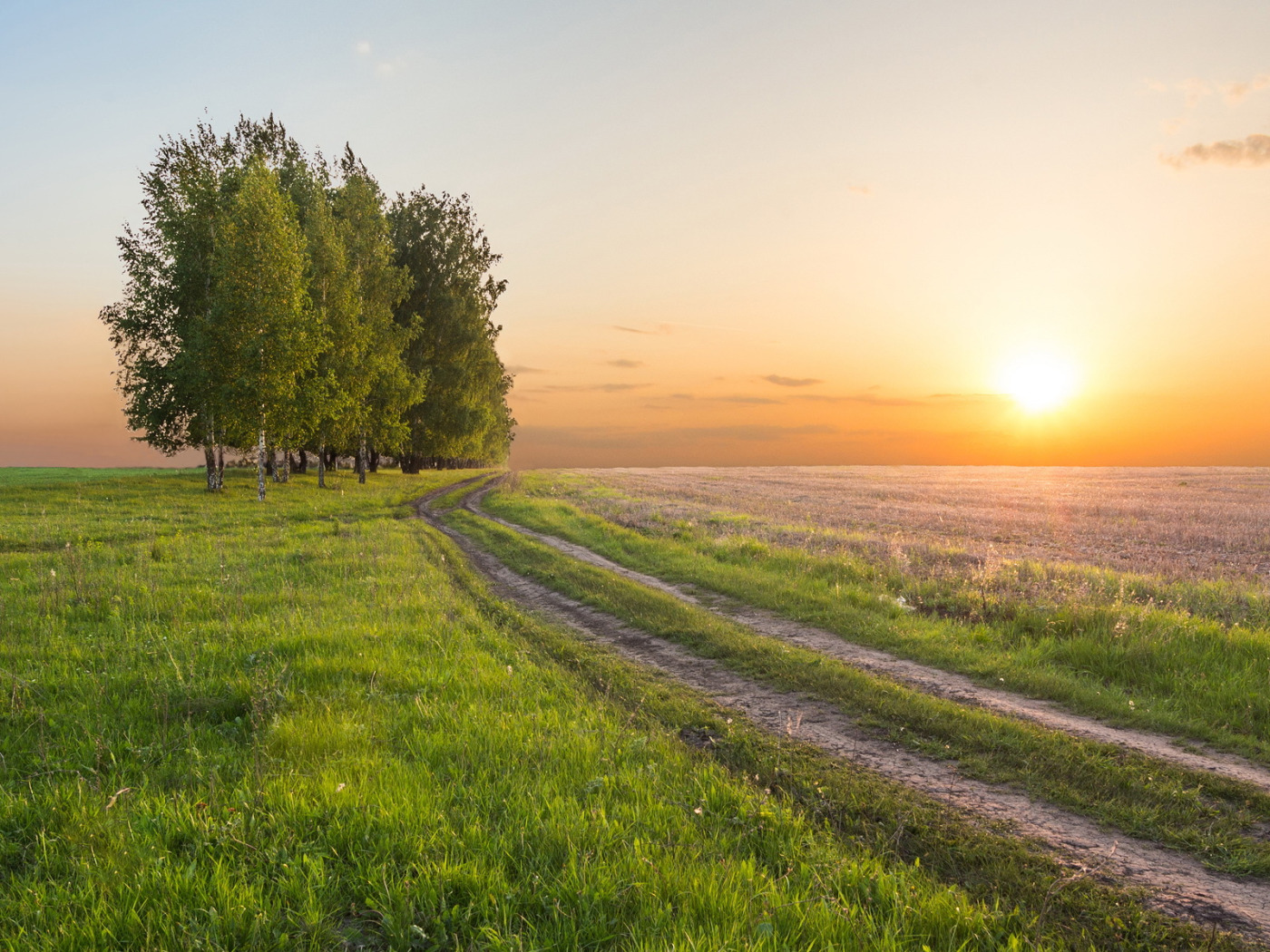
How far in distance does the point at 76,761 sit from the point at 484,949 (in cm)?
483

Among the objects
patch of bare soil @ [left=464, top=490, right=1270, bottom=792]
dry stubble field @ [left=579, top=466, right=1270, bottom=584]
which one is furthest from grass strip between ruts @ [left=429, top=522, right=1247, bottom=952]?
dry stubble field @ [left=579, top=466, right=1270, bottom=584]

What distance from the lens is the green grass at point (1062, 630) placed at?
8.30 m

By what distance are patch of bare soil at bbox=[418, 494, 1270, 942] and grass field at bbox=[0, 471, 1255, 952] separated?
0.29 m

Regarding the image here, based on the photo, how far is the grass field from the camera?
12.4 ft

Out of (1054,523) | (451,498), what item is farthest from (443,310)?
(1054,523)

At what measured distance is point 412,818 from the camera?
473 cm

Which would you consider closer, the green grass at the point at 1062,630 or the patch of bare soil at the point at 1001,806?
the patch of bare soil at the point at 1001,806

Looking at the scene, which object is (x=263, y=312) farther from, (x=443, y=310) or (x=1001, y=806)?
Result: (x=1001, y=806)

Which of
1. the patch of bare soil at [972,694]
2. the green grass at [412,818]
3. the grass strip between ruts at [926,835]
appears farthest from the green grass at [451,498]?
the grass strip between ruts at [926,835]

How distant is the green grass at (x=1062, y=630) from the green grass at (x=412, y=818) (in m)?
4.82

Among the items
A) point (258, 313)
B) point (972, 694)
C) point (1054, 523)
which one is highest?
point (258, 313)

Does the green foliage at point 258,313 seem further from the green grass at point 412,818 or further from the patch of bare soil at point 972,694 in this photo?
the patch of bare soil at point 972,694

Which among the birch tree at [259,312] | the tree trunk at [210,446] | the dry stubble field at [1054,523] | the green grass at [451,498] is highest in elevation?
the birch tree at [259,312]

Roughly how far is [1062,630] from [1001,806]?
7081 mm
